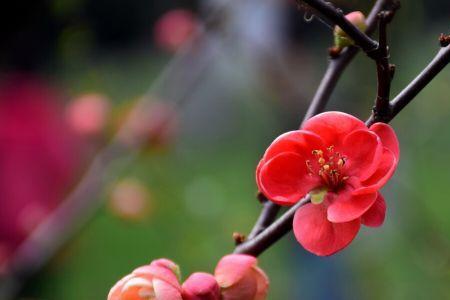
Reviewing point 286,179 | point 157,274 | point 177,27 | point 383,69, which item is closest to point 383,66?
point 383,69

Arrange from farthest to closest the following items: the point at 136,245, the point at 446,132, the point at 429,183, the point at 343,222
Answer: the point at 446,132
the point at 429,183
the point at 136,245
the point at 343,222

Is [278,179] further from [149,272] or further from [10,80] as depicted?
[10,80]

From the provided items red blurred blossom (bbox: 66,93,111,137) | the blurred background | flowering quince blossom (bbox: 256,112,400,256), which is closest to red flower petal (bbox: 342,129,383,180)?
flowering quince blossom (bbox: 256,112,400,256)

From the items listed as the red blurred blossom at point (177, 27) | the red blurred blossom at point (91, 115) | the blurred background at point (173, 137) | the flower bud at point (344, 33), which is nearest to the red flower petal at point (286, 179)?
the flower bud at point (344, 33)

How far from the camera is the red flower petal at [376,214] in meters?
0.54

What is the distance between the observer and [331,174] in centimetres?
58

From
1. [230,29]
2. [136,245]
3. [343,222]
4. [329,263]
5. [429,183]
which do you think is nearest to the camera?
[343,222]

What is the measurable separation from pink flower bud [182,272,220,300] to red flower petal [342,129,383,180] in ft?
0.42

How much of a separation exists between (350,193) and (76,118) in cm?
161

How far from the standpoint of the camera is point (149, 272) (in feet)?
1.83

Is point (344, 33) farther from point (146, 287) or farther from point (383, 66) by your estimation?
point (146, 287)

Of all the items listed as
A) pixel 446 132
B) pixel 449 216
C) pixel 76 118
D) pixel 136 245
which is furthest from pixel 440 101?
pixel 446 132

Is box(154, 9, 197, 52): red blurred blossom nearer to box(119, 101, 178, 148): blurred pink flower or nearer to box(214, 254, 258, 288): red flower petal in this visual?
box(119, 101, 178, 148): blurred pink flower

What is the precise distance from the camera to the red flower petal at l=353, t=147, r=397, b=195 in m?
0.54
